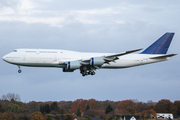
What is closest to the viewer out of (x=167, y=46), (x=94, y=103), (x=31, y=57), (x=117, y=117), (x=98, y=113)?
(x=31, y=57)

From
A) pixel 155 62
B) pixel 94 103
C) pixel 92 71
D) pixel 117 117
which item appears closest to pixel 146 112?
pixel 117 117

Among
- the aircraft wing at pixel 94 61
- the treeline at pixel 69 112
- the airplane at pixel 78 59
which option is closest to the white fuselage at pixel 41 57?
the airplane at pixel 78 59

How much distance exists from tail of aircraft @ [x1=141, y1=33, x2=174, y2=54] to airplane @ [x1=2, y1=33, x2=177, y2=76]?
1.96m

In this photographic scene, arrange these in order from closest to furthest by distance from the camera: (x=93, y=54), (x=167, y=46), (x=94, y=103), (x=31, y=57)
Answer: (x=31, y=57) → (x=93, y=54) → (x=167, y=46) → (x=94, y=103)

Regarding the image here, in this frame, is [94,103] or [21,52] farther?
[94,103]

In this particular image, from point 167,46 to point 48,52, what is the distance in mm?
26461

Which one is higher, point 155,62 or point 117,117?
point 155,62

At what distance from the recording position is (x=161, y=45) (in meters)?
69.8

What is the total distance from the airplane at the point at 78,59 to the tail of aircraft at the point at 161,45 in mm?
1956

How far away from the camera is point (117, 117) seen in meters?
74.9

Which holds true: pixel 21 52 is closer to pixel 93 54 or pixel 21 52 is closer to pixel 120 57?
pixel 93 54

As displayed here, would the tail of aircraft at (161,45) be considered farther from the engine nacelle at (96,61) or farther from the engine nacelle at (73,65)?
the engine nacelle at (73,65)

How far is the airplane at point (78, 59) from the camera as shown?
59281 millimetres

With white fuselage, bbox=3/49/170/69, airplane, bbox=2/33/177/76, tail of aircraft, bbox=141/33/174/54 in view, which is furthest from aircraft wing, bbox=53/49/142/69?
tail of aircraft, bbox=141/33/174/54
